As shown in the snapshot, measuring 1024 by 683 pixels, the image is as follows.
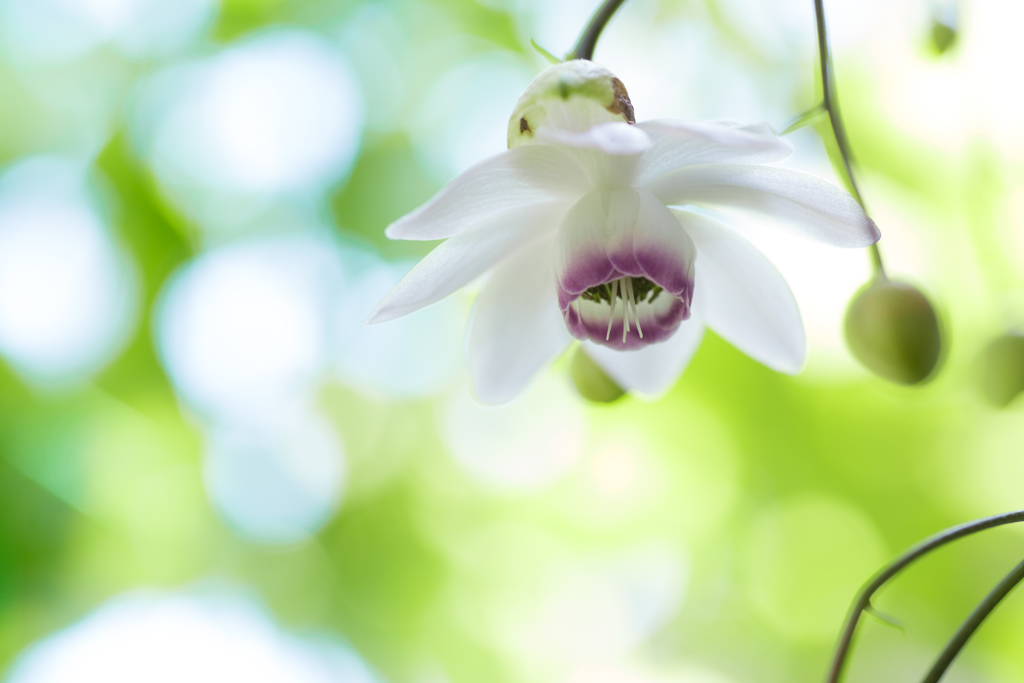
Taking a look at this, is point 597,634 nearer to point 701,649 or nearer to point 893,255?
point 701,649

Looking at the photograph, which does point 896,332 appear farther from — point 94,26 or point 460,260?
point 94,26

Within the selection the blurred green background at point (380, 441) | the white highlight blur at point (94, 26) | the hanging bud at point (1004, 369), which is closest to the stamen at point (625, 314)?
the hanging bud at point (1004, 369)

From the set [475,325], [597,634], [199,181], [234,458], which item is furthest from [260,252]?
[475,325]

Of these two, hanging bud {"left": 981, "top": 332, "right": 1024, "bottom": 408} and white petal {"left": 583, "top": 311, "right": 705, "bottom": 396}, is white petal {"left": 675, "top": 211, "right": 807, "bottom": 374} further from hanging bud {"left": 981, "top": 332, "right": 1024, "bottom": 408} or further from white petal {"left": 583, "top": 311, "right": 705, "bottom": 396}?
hanging bud {"left": 981, "top": 332, "right": 1024, "bottom": 408}

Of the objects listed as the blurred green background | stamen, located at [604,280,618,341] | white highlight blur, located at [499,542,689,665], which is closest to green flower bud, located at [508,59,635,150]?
stamen, located at [604,280,618,341]

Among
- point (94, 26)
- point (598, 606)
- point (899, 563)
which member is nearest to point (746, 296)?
point (899, 563)

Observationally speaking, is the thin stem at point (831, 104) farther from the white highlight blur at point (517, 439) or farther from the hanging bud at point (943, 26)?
the white highlight blur at point (517, 439)
